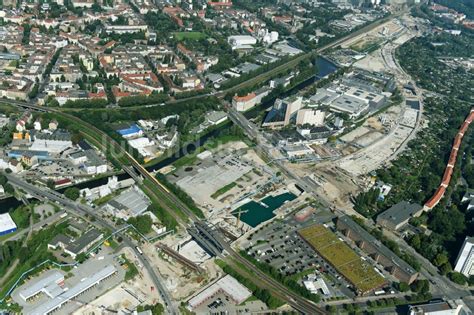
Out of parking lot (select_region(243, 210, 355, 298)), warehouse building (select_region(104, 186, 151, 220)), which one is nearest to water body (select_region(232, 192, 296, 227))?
parking lot (select_region(243, 210, 355, 298))

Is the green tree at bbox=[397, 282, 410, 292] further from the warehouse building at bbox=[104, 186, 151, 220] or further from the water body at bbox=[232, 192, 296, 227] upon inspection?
the warehouse building at bbox=[104, 186, 151, 220]

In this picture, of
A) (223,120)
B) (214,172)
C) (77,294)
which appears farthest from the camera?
(223,120)

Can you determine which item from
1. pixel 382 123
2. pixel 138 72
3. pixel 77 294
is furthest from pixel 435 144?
pixel 77 294

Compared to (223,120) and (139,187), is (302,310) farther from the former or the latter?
(223,120)

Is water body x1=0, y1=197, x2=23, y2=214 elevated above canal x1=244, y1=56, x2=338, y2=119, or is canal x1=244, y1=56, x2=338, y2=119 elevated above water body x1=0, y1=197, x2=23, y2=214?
canal x1=244, y1=56, x2=338, y2=119

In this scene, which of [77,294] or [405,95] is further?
[405,95]

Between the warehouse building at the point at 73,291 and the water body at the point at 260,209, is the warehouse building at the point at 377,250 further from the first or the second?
the warehouse building at the point at 73,291
